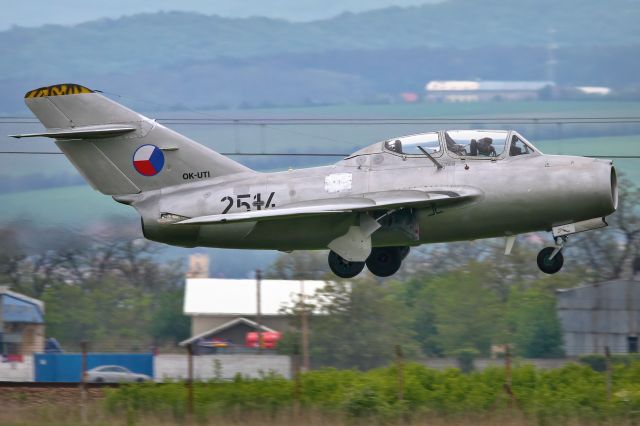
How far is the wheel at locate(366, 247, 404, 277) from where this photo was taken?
68.1 feet

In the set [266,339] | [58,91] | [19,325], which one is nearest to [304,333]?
[266,339]

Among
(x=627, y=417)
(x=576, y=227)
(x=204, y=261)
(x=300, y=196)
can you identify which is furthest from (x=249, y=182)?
(x=204, y=261)

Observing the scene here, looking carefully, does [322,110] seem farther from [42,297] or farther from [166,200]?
[166,200]

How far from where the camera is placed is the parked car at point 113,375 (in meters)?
31.4

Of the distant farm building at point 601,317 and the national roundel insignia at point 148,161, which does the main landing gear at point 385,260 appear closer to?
the national roundel insignia at point 148,161

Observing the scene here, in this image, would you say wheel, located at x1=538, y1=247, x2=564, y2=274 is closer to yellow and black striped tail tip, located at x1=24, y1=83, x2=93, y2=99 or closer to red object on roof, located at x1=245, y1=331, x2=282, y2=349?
yellow and black striped tail tip, located at x1=24, y1=83, x2=93, y2=99

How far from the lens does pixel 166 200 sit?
66.8 feet

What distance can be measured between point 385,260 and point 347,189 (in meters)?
2.21

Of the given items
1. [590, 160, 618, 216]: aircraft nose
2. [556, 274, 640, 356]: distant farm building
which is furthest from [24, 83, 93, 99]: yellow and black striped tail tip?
[556, 274, 640, 356]: distant farm building

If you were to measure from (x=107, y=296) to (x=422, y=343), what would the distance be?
45.0 feet

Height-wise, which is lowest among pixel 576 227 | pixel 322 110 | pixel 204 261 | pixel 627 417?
pixel 627 417

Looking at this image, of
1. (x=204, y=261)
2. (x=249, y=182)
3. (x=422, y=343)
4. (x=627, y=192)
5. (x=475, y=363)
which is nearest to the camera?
(x=249, y=182)

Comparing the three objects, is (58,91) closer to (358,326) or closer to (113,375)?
(113,375)

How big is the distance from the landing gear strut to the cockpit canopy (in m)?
2.67
